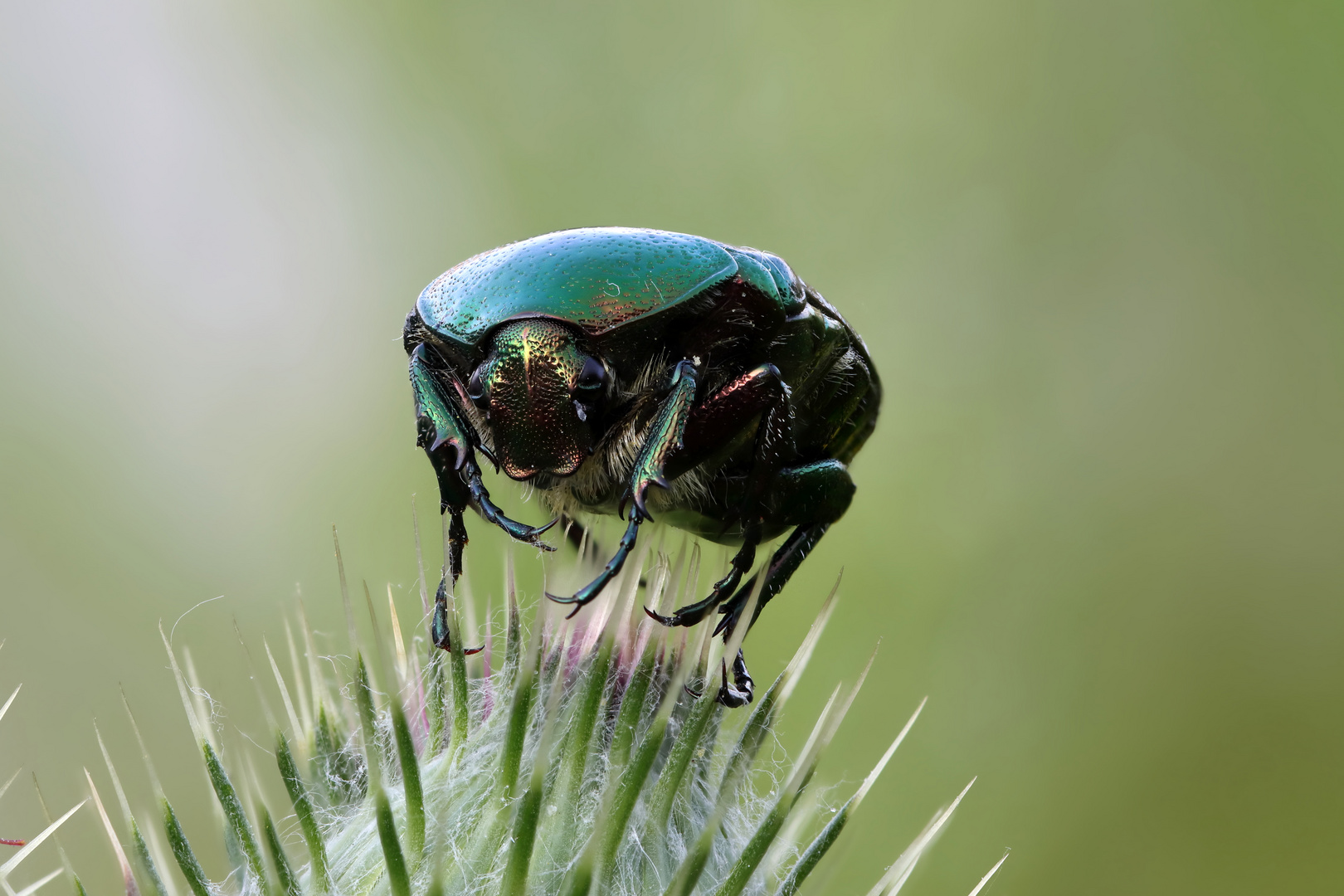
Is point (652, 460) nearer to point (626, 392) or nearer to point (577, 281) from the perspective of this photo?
point (626, 392)

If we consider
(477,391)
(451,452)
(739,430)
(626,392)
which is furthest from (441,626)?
(739,430)

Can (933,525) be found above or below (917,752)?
above

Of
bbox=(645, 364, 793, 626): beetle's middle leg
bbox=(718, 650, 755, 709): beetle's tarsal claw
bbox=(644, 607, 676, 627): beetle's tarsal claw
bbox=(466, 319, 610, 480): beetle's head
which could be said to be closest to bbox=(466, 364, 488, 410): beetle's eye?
bbox=(466, 319, 610, 480): beetle's head

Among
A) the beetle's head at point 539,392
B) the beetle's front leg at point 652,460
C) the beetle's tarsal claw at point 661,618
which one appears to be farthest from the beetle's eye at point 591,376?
the beetle's tarsal claw at point 661,618

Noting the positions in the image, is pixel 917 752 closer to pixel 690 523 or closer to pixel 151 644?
pixel 690 523

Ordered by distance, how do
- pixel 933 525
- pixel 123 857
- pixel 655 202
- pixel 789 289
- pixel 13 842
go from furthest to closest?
pixel 655 202 → pixel 933 525 → pixel 789 289 → pixel 13 842 → pixel 123 857

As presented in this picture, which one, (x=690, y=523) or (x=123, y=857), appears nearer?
(x=123, y=857)

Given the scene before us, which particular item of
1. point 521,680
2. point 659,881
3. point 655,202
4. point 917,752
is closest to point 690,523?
point 521,680
